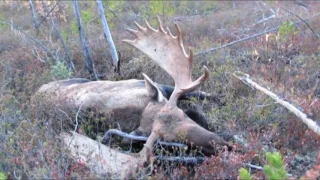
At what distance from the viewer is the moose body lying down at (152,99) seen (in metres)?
4.38

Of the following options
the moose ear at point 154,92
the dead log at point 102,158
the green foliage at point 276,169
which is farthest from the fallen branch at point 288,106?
the dead log at point 102,158

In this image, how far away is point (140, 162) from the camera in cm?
407

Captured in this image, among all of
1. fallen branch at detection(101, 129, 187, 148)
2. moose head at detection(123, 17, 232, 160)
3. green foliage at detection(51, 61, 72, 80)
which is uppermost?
moose head at detection(123, 17, 232, 160)

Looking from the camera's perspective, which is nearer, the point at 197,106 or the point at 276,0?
the point at 197,106

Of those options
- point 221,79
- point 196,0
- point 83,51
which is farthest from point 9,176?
point 196,0

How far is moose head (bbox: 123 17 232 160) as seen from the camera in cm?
428

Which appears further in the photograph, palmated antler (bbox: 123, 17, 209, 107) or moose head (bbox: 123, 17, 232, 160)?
palmated antler (bbox: 123, 17, 209, 107)

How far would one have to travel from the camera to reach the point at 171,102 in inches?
193

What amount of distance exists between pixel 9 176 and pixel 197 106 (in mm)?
2382

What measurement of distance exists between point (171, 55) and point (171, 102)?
59 cm

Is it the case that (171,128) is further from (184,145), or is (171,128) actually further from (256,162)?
(256,162)

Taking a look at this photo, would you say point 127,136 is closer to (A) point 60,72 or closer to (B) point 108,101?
(B) point 108,101

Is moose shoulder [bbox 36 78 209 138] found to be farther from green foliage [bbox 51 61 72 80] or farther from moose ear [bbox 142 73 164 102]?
green foliage [bbox 51 61 72 80]

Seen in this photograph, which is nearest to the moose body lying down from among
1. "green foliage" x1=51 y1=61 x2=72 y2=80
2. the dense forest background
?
the dense forest background
